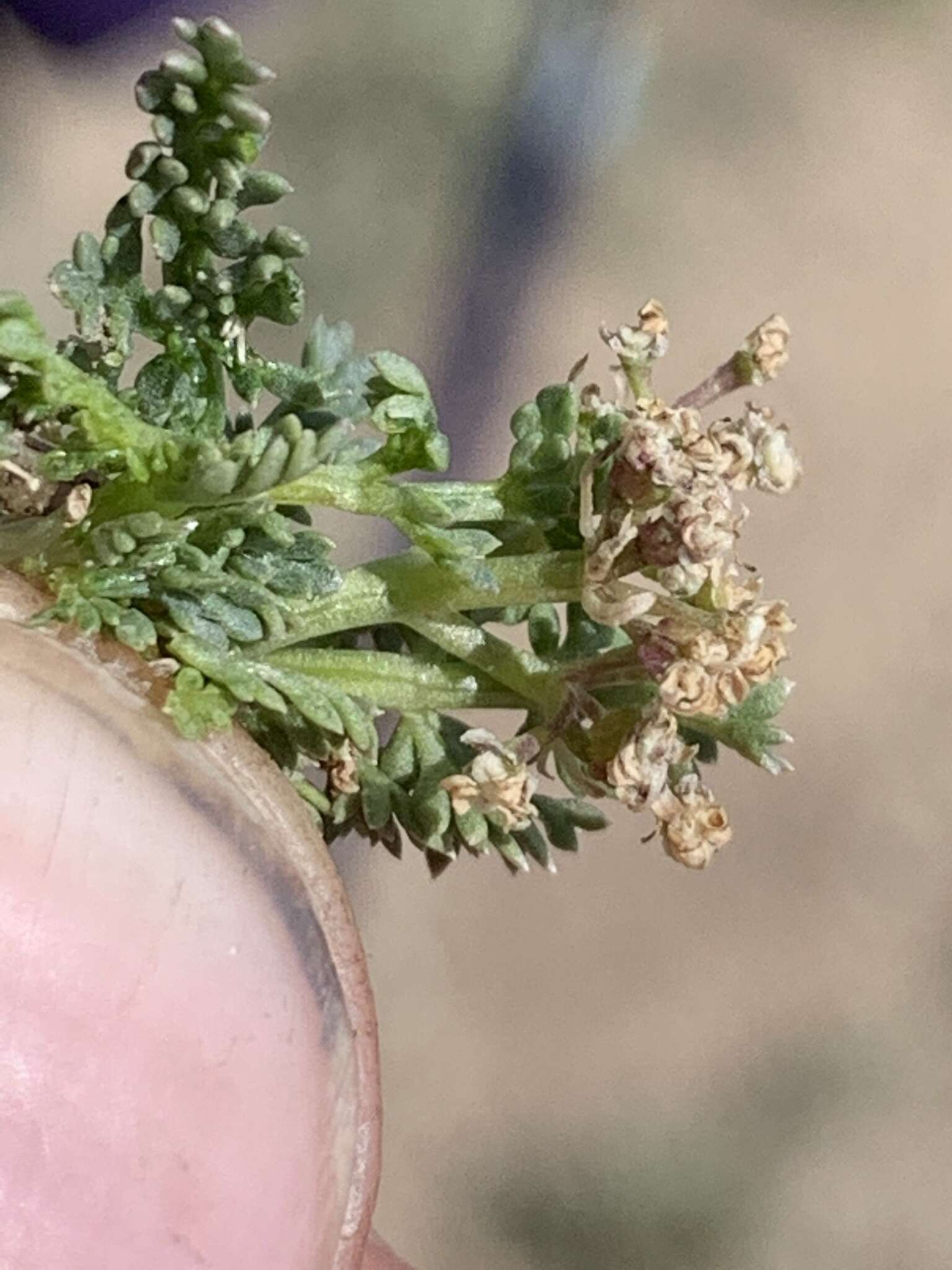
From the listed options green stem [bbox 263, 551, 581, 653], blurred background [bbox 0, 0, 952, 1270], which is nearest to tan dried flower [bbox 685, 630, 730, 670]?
green stem [bbox 263, 551, 581, 653]

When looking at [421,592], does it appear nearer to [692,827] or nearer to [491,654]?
[491,654]

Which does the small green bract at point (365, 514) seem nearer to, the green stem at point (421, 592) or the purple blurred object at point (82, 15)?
the green stem at point (421, 592)

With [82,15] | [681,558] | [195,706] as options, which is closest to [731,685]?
[681,558]

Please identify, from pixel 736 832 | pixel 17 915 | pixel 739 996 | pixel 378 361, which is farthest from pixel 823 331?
pixel 17 915

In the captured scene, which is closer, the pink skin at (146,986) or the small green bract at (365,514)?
the small green bract at (365,514)

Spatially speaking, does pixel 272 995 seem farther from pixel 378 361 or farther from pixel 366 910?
pixel 366 910

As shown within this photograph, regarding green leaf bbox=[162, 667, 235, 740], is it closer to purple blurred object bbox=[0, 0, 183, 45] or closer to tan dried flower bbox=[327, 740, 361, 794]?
tan dried flower bbox=[327, 740, 361, 794]

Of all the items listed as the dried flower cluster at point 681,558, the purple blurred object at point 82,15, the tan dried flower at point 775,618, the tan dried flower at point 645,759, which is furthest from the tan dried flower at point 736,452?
the purple blurred object at point 82,15
